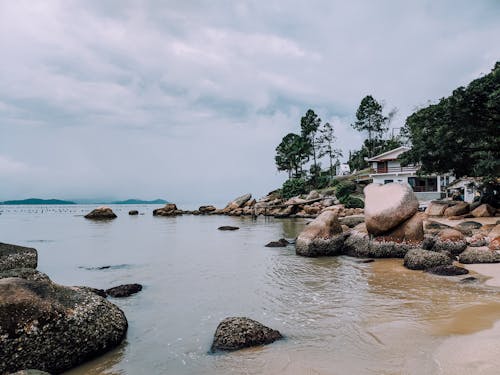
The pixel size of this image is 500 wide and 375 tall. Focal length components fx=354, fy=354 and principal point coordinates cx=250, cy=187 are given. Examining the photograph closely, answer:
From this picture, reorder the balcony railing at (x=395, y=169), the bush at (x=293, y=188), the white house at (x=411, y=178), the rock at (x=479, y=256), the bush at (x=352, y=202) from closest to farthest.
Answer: the rock at (x=479, y=256), the white house at (x=411, y=178), the bush at (x=352, y=202), the balcony railing at (x=395, y=169), the bush at (x=293, y=188)

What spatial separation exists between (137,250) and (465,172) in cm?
2472

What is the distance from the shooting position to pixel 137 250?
20.3m

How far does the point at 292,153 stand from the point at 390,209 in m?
52.7

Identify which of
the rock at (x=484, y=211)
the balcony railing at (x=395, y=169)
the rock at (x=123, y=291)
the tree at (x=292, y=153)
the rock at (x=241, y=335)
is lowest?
the rock at (x=123, y=291)

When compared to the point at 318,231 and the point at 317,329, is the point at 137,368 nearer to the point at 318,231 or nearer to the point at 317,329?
the point at 317,329

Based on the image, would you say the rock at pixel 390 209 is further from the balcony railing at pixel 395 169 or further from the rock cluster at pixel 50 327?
the balcony railing at pixel 395 169

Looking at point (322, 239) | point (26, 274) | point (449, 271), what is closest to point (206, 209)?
point (322, 239)

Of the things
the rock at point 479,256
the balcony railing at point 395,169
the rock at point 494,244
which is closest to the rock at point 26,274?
the rock at point 479,256

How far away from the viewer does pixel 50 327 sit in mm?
5289

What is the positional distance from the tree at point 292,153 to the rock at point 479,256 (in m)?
54.3

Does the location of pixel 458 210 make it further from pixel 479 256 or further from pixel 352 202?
pixel 352 202

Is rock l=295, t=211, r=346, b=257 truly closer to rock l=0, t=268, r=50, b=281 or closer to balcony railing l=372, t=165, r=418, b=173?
rock l=0, t=268, r=50, b=281

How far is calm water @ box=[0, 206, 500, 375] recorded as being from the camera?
213 inches

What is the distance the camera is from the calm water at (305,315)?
17.7 feet
